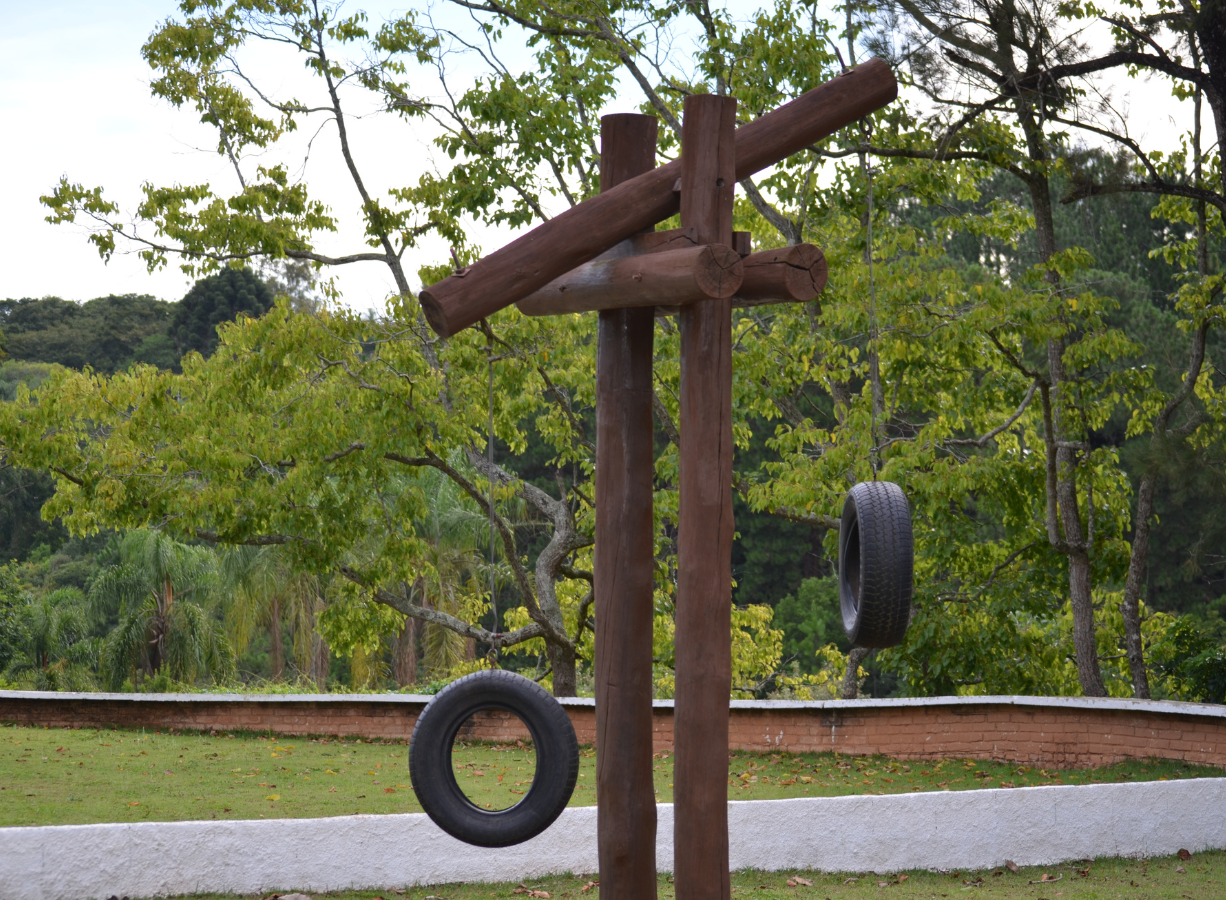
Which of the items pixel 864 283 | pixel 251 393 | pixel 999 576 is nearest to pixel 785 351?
pixel 864 283

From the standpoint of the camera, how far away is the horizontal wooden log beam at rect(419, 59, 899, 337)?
4.73m

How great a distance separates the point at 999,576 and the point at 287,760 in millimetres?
8206

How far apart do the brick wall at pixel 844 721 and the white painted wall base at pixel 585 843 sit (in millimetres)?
1827

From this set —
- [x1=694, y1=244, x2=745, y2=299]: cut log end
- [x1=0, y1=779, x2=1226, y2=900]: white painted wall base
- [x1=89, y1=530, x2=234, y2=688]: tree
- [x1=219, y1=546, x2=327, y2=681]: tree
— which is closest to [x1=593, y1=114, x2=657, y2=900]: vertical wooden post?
[x1=694, y1=244, x2=745, y2=299]: cut log end

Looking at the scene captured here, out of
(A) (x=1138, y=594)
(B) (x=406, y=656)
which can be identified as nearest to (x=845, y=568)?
(A) (x=1138, y=594)

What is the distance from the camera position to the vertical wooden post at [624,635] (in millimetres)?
5258

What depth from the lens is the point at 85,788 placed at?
8.56m

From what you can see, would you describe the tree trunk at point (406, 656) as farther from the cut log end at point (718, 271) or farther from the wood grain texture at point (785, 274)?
the cut log end at point (718, 271)

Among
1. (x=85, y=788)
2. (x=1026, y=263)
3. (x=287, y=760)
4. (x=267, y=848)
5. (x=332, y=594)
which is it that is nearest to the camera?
(x=267, y=848)

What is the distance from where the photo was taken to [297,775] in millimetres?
9555

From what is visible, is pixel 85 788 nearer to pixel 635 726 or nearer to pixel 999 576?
pixel 635 726

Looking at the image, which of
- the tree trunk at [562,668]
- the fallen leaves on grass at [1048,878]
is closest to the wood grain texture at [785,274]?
the fallen leaves on grass at [1048,878]

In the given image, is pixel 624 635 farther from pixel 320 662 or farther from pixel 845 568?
pixel 320 662

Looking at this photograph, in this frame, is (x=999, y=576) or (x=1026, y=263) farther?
(x=1026, y=263)
